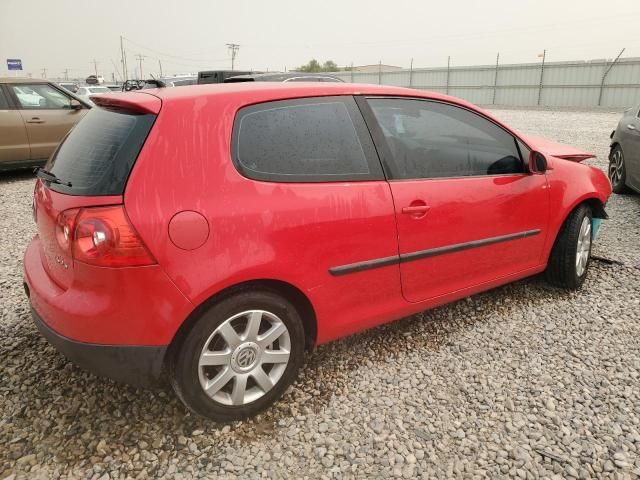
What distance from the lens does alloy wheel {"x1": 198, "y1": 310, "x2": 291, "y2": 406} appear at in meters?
2.15

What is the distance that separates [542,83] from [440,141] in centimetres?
3185

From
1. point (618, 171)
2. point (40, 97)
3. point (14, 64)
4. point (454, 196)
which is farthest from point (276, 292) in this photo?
point (14, 64)

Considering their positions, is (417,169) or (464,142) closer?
(417,169)

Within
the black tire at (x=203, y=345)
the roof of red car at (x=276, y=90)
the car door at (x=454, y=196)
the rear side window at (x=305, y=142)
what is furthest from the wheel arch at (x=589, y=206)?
the black tire at (x=203, y=345)

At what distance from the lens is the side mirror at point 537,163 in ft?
10.3

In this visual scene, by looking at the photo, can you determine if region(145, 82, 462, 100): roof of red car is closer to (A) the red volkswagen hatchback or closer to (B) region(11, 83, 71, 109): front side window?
(A) the red volkswagen hatchback

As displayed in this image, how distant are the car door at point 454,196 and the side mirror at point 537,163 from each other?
0.16ft

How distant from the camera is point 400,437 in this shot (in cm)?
223

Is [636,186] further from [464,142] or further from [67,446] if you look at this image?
[67,446]

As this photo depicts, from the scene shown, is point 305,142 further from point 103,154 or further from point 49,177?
point 49,177

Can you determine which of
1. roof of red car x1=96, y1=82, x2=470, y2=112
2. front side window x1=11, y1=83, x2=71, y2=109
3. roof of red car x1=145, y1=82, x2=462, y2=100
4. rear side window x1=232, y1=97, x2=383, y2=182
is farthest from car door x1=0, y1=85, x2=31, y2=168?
rear side window x1=232, y1=97, x2=383, y2=182

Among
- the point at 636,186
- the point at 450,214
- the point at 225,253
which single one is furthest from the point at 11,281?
the point at 636,186

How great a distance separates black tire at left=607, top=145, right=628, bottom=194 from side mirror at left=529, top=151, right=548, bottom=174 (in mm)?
4205

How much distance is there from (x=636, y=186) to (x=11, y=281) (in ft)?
22.2
